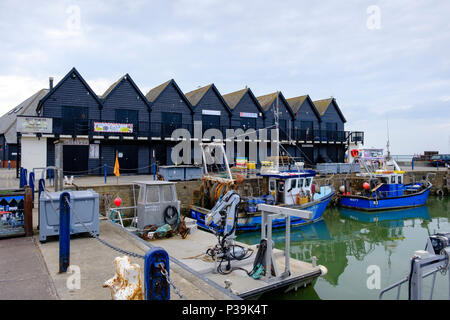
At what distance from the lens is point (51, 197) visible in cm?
891

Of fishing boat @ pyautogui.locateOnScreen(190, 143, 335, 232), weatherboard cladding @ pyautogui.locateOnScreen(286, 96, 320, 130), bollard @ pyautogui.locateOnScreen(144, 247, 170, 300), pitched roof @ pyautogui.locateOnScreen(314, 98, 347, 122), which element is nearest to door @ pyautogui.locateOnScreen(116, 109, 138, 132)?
fishing boat @ pyautogui.locateOnScreen(190, 143, 335, 232)

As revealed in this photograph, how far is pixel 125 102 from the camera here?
28422 millimetres

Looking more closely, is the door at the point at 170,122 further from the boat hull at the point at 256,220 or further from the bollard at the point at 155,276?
the bollard at the point at 155,276

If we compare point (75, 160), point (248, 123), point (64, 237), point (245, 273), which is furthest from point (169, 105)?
point (64, 237)

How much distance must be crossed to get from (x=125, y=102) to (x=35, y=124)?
24.5ft

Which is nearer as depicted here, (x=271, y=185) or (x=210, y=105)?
(x=271, y=185)

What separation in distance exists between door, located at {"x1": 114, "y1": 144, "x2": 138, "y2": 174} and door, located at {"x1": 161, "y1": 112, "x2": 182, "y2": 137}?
2903 millimetres

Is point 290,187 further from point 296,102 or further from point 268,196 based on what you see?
point 296,102

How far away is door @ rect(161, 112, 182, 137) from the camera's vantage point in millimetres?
28938

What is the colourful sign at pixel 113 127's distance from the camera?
25448 millimetres

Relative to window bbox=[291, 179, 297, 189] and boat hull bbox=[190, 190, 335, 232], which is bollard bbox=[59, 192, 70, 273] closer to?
boat hull bbox=[190, 190, 335, 232]

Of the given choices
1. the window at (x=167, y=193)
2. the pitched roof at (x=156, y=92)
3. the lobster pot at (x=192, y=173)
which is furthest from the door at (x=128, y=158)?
the window at (x=167, y=193)

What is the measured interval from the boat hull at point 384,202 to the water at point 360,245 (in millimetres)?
468
